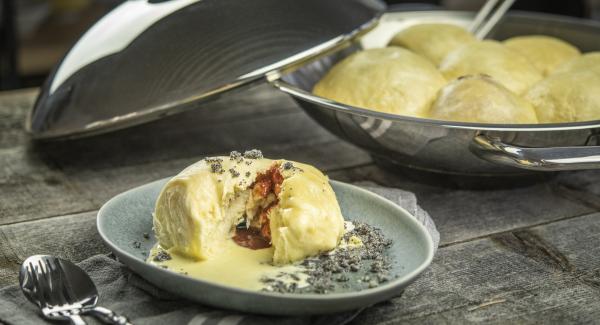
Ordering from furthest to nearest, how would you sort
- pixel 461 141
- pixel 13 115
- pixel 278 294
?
pixel 13 115
pixel 461 141
pixel 278 294

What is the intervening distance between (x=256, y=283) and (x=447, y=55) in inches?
22.2

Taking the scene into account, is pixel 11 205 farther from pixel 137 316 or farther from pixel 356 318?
pixel 356 318

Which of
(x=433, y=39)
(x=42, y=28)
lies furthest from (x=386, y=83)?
(x=42, y=28)

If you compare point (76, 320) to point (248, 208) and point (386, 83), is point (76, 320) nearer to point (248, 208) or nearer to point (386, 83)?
point (248, 208)

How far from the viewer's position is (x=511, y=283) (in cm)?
71

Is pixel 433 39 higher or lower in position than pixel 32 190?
higher

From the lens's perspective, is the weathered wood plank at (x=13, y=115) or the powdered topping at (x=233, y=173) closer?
the powdered topping at (x=233, y=173)

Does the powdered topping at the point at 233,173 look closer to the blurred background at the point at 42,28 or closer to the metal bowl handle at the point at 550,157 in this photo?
the metal bowl handle at the point at 550,157

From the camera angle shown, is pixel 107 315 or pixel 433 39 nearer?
pixel 107 315

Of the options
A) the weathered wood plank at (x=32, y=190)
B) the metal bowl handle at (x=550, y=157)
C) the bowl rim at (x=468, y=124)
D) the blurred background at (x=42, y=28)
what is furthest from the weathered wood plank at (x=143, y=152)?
the blurred background at (x=42, y=28)

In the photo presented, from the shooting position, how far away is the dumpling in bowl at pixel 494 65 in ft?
3.24

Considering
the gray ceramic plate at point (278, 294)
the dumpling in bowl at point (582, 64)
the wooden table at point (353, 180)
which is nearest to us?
the gray ceramic plate at point (278, 294)

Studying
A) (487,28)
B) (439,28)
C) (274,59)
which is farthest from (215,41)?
(487,28)

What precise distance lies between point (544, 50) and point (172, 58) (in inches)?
21.5
